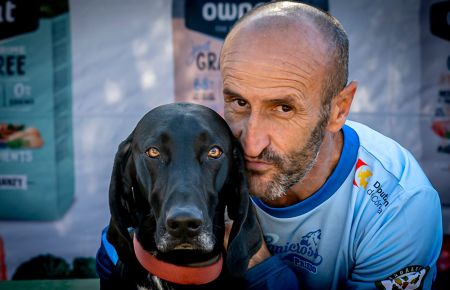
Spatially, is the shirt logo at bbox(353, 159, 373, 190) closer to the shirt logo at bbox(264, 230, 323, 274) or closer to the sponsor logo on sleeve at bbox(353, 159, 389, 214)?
the sponsor logo on sleeve at bbox(353, 159, 389, 214)

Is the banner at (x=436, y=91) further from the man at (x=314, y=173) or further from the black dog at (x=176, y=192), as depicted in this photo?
the black dog at (x=176, y=192)

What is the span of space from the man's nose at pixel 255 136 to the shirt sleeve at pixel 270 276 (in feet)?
1.53

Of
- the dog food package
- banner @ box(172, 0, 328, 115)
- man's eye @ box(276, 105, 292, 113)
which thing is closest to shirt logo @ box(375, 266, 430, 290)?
man's eye @ box(276, 105, 292, 113)

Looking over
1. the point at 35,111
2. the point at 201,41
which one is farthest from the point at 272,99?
the point at 35,111

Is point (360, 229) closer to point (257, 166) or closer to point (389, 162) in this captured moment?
point (389, 162)

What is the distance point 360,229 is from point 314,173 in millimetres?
354

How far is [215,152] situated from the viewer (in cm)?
251

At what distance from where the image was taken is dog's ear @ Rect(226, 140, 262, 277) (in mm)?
2502

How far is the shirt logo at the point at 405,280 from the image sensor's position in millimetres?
2682

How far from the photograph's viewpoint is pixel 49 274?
477 centimetres

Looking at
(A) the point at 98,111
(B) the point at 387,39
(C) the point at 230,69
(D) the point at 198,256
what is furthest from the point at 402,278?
(A) the point at 98,111

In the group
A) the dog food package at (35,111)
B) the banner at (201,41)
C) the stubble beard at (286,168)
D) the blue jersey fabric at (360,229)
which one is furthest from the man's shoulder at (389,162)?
the dog food package at (35,111)

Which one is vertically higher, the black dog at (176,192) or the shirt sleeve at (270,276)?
the black dog at (176,192)

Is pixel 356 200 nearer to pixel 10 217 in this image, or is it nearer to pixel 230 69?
pixel 230 69
